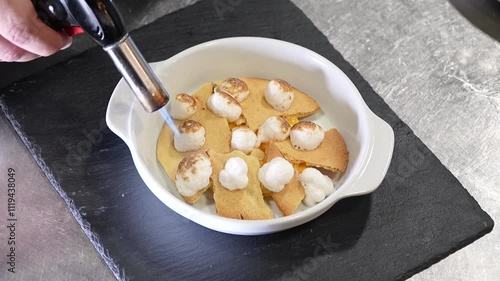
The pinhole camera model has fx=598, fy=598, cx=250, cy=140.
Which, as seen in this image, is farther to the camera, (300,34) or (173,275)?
(300,34)

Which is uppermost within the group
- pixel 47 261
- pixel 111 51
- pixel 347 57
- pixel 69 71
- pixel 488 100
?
pixel 111 51

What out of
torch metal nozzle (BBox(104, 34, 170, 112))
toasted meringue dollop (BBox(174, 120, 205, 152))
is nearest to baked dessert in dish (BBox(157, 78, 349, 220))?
toasted meringue dollop (BBox(174, 120, 205, 152))

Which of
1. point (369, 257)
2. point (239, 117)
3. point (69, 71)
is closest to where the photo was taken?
point (369, 257)

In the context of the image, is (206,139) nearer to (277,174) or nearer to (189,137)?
(189,137)

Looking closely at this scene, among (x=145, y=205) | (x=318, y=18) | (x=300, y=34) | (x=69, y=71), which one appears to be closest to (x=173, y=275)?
(x=145, y=205)

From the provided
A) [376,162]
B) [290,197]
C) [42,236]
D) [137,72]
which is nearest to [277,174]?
[290,197]

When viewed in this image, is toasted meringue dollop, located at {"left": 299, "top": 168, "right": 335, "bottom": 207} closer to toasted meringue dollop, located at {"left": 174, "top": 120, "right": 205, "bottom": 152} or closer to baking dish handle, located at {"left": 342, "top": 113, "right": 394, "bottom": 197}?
baking dish handle, located at {"left": 342, "top": 113, "right": 394, "bottom": 197}

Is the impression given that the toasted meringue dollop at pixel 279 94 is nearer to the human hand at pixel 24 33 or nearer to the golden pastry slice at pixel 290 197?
the golden pastry slice at pixel 290 197

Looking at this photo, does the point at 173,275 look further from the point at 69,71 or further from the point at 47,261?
the point at 69,71
